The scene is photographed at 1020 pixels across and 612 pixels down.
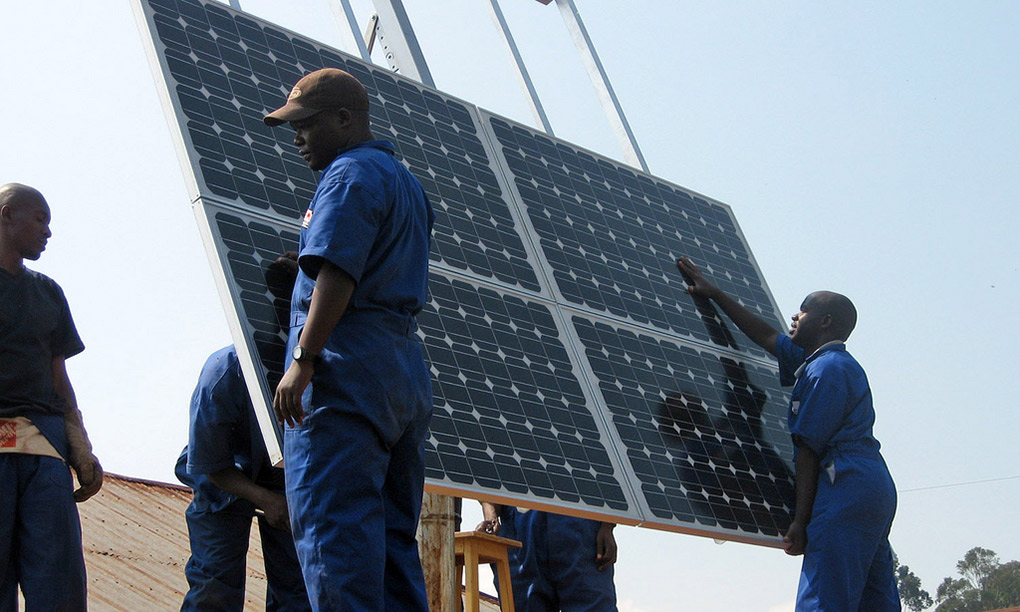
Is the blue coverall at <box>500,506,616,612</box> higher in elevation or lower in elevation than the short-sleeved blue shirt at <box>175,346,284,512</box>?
higher

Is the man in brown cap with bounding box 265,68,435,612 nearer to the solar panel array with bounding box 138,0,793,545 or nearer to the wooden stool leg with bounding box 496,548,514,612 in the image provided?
the solar panel array with bounding box 138,0,793,545

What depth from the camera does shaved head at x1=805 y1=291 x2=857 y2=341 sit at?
19.3 ft

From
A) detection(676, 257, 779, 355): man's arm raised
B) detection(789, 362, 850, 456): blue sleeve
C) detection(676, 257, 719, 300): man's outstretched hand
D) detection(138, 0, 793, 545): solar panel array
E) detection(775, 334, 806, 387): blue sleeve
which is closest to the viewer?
detection(138, 0, 793, 545): solar panel array

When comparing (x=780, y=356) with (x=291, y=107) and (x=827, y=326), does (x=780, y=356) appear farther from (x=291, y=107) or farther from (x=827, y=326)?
(x=291, y=107)

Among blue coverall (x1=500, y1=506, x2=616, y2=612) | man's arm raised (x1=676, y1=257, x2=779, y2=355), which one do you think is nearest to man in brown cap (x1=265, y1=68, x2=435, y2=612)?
blue coverall (x1=500, y1=506, x2=616, y2=612)

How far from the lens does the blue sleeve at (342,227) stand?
3326mm

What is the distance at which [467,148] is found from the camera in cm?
603

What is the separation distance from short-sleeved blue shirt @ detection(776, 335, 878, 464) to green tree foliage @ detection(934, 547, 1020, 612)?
45.8 meters

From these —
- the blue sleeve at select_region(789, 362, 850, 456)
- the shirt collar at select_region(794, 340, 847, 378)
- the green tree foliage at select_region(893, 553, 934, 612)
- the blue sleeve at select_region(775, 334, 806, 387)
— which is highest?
the green tree foliage at select_region(893, 553, 934, 612)

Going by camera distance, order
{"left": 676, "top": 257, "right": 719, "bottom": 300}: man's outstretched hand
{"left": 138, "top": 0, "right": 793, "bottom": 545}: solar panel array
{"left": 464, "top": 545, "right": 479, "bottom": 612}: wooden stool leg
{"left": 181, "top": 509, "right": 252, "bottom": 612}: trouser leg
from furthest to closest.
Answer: {"left": 676, "top": 257, "right": 719, "bottom": 300}: man's outstretched hand < {"left": 464, "top": 545, "right": 479, "bottom": 612}: wooden stool leg < {"left": 181, "top": 509, "right": 252, "bottom": 612}: trouser leg < {"left": 138, "top": 0, "right": 793, "bottom": 545}: solar panel array

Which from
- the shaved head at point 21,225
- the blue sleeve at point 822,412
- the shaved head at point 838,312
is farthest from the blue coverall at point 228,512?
the shaved head at point 838,312

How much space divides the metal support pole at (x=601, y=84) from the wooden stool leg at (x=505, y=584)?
8.91 ft

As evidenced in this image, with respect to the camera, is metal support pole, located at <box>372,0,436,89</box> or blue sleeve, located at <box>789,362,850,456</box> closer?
blue sleeve, located at <box>789,362,850,456</box>

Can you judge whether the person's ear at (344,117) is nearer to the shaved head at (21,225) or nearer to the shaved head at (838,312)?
the shaved head at (21,225)
